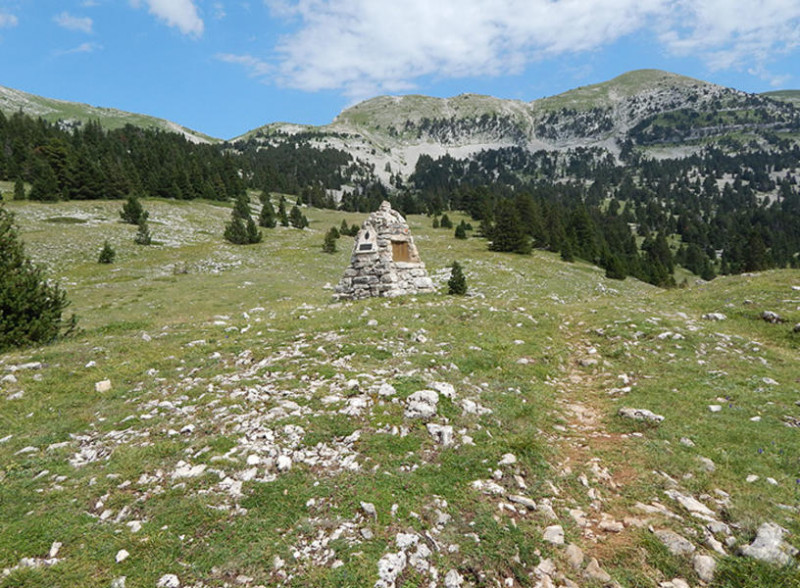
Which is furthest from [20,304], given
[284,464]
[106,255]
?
[106,255]

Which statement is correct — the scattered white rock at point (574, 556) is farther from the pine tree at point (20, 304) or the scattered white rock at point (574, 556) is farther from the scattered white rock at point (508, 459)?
the pine tree at point (20, 304)

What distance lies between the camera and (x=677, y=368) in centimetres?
1135

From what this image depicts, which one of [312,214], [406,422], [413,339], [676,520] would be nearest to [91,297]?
[413,339]

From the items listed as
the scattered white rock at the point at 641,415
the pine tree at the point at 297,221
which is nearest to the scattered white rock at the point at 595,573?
the scattered white rock at the point at 641,415

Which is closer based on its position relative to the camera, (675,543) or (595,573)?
(595,573)

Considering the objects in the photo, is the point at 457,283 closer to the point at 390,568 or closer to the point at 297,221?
the point at 390,568

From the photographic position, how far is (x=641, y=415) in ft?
28.2

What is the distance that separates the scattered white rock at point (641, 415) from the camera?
27.7 feet

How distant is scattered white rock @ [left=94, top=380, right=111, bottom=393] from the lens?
30.8 feet

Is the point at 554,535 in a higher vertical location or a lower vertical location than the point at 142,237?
lower

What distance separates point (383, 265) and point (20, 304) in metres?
16.6

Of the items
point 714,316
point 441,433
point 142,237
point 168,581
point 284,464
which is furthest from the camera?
point 142,237

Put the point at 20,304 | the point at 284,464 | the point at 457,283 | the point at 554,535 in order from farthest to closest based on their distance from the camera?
the point at 457,283, the point at 20,304, the point at 284,464, the point at 554,535

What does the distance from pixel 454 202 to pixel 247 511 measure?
129346 millimetres
